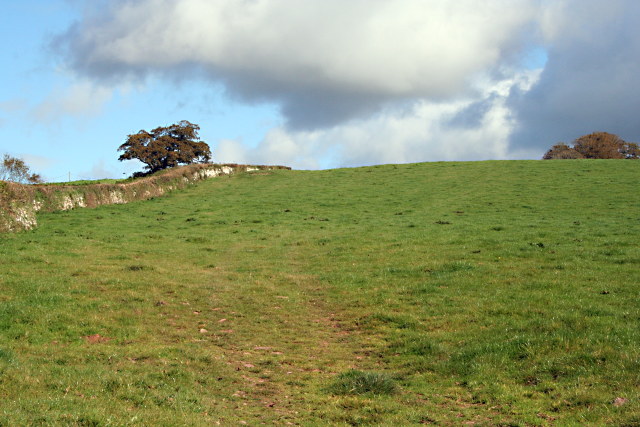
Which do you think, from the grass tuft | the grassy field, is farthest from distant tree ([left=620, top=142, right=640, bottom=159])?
the grass tuft

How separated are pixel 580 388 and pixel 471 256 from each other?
13.1 metres

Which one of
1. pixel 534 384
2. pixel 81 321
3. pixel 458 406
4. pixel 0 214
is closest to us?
pixel 458 406

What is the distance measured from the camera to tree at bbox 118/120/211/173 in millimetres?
89125

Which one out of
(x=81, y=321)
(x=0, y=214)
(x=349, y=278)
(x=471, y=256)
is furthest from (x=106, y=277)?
(x=471, y=256)

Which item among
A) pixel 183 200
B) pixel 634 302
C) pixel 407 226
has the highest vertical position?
pixel 183 200

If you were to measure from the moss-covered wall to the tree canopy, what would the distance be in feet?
208

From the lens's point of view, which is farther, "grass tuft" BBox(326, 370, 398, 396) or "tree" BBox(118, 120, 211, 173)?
"tree" BBox(118, 120, 211, 173)

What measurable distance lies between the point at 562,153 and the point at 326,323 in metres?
93.8

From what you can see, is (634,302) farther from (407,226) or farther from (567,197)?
(567,197)

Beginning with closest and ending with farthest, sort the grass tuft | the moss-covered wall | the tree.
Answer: the grass tuft < the moss-covered wall < the tree

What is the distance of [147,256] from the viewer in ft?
86.6

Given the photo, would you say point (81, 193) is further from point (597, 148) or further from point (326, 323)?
point (597, 148)

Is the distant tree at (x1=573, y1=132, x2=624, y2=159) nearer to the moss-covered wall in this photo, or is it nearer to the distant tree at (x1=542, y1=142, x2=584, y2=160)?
the distant tree at (x1=542, y1=142, x2=584, y2=160)

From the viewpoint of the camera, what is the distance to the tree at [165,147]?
89125mm
